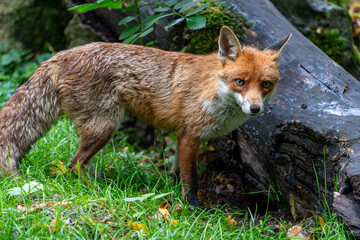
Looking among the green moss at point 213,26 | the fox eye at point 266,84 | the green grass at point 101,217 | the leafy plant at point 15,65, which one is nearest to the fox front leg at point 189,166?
the green grass at point 101,217

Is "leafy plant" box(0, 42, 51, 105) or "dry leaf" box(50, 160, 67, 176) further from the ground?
"leafy plant" box(0, 42, 51, 105)

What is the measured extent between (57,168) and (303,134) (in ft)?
9.17

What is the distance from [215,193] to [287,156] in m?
1.59

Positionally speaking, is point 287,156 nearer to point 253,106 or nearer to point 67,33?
point 253,106

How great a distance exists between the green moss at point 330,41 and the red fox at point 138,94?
2311 mm

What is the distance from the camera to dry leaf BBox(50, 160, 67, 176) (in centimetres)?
416

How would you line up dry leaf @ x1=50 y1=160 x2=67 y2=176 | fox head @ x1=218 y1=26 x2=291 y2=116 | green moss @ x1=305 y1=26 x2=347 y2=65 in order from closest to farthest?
fox head @ x1=218 y1=26 x2=291 y2=116, dry leaf @ x1=50 y1=160 x2=67 y2=176, green moss @ x1=305 y1=26 x2=347 y2=65

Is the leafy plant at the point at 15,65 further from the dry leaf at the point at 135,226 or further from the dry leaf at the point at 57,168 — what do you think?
the dry leaf at the point at 135,226

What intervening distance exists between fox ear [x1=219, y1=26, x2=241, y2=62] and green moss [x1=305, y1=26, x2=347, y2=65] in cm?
271

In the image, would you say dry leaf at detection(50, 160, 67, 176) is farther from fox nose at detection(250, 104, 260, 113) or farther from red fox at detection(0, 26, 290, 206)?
fox nose at detection(250, 104, 260, 113)

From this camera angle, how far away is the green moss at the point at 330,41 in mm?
5895

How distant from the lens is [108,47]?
14.3 feet

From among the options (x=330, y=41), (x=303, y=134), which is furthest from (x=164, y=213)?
(x=330, y=41)

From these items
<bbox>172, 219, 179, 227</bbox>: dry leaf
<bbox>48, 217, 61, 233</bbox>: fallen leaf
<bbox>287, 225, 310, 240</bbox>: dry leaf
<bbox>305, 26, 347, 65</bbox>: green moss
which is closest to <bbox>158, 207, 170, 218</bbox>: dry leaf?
<bbox>172, 219, 179, 227</bbox>: dry leaf
